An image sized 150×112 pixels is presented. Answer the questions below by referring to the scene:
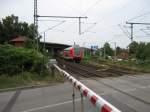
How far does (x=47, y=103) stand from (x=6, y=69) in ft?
37.8

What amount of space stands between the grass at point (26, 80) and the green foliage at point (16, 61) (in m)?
0.96

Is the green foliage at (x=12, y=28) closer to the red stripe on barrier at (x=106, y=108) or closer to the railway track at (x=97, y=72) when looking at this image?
the railway track at (x=97, y=72)

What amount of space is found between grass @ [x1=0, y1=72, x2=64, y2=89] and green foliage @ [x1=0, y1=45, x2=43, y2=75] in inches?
37.6

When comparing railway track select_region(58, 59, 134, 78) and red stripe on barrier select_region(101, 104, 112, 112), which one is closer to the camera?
red stripe on barrier select_region(101, 104, 112, 112)

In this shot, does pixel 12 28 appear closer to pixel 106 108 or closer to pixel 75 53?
pixel 75 53

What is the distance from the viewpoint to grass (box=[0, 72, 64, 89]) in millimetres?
20219

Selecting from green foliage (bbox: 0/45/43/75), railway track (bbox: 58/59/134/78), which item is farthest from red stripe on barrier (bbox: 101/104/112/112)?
railway track (bbox: 58/59/134/78)

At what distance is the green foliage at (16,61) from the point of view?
2397 cm

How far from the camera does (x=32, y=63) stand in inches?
1040

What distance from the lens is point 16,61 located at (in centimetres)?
2538

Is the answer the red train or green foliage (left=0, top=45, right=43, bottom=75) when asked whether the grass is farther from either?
the red train

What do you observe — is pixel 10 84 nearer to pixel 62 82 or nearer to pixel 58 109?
pixel 62 82

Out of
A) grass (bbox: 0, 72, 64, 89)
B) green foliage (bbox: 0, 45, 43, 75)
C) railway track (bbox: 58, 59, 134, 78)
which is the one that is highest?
green foliage (bbox: 0, 45, 43, 75)

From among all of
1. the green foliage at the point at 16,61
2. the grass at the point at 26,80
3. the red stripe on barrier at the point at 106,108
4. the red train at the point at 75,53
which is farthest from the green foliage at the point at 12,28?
the red stripe on barrier at the point at 106,108
